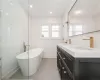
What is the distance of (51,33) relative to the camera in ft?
16.2

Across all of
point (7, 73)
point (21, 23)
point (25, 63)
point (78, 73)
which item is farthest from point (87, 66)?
point (21, 23)

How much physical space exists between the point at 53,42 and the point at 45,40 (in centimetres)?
52

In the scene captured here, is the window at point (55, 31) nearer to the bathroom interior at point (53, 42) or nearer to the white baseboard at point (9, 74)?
the bathroom interior at point (53, 42)

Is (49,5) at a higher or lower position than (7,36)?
higher

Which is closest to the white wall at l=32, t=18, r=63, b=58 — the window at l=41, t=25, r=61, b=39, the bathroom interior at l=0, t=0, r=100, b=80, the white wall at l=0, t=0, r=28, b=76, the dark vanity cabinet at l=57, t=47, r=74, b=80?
the bathroom interior at l=0, t=0, r=100, b=80

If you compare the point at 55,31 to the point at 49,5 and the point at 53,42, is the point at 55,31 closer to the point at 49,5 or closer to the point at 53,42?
the point at 53,42

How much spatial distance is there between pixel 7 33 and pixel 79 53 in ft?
7.76

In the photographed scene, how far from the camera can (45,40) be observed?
4895mm

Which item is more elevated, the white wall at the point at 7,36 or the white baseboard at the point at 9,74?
the white wall at the point at 7,36

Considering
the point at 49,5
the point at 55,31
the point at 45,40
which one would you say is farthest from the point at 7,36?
the point at 55,31

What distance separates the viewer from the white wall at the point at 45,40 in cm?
484

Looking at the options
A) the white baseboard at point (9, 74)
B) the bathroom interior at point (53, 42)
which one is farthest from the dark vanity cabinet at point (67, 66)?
the white baseboard at point (9, 74)

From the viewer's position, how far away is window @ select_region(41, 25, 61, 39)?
16.1ft

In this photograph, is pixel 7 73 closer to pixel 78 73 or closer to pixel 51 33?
pixel 78 73
